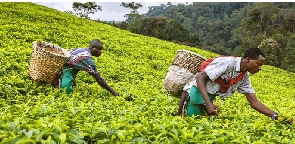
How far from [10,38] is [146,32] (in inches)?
1459

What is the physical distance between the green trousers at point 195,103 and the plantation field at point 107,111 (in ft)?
0.86

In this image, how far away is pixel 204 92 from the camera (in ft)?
11.7

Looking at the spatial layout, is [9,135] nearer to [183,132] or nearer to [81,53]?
[183,132]

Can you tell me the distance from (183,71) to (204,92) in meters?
0.69

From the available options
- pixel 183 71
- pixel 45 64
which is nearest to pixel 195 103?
pixel 183 71

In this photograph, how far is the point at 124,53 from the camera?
11898 millimetres

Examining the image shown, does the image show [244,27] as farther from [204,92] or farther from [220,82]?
[204,92]

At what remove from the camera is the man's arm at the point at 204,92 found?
3494 mm

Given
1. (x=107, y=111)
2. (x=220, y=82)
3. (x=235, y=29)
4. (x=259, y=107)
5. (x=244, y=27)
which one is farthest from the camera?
Answer: (x=235, y=29)

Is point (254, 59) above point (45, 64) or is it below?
above

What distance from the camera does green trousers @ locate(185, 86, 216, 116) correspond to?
3.82m

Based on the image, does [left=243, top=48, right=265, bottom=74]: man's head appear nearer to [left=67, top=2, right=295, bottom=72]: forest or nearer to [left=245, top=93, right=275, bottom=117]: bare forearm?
[left=245, top=93, right=275, bottom=117]: bare forearm

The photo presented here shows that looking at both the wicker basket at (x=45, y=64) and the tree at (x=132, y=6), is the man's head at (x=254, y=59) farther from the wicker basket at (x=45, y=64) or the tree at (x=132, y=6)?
the tree at (x=132, y=6)

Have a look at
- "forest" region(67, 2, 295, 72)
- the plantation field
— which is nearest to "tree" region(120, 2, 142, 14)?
A: "forest" region(67, 2, 295, 72)
